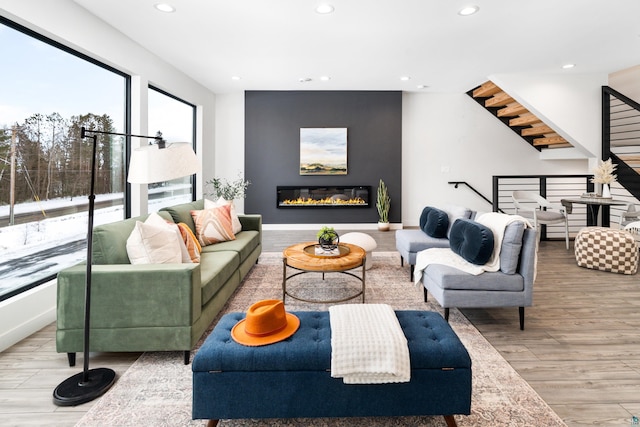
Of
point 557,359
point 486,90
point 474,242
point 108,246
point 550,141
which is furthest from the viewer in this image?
point 550,141

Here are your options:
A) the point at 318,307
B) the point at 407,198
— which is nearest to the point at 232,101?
the point at 407,198

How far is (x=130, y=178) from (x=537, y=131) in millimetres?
7058

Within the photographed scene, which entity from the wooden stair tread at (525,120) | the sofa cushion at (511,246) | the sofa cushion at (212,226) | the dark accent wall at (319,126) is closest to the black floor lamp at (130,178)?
the sofa cushion at (212,226)

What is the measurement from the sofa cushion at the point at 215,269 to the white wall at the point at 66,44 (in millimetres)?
1256

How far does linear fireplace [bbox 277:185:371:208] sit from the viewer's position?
711 cm

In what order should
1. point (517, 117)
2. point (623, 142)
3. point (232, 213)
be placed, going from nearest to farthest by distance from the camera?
point (232, 213) < point (623, 142) < point (517, 117)

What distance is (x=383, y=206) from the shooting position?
7.01 m

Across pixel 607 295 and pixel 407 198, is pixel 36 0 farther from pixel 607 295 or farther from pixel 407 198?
pixel 407 198

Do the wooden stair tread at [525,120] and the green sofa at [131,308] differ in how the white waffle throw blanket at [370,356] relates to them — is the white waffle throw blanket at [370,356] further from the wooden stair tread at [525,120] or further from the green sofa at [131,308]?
the wooden stair tread at [525,120]

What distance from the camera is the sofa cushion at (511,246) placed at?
8.82 feet

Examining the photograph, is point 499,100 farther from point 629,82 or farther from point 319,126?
point 319,126

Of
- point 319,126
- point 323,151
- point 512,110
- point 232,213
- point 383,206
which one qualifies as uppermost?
point 512,110

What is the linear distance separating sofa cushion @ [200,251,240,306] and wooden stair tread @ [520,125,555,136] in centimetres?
602

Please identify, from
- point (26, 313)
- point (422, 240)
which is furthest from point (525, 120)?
point (26, 313)
